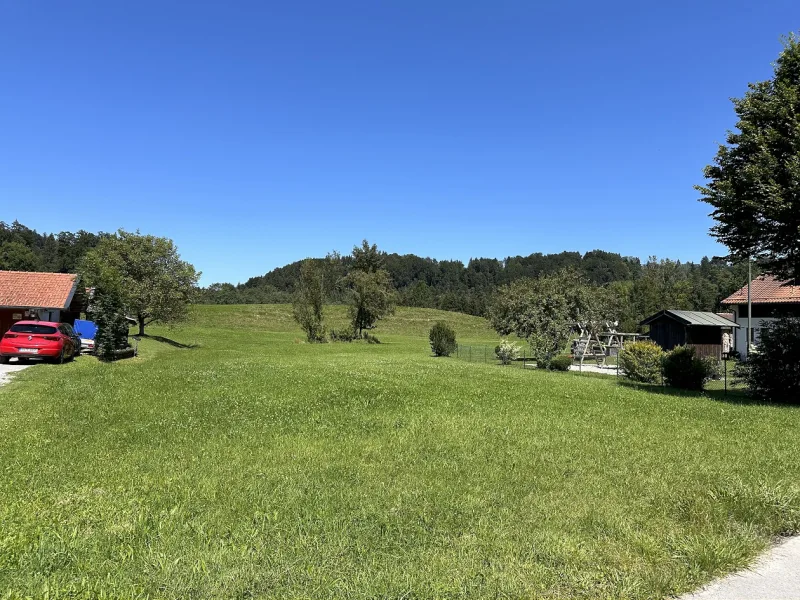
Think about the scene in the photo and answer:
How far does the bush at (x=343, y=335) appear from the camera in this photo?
51.5 meters

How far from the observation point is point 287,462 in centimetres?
717

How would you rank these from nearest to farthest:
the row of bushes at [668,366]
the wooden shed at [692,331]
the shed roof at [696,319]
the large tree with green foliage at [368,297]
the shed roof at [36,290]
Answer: the row of bushes at [668,366] → the shed roof at [36,290] → the shed roof at [696,319] → the wooden shed at [692,331] → the large tree with green foliage at [368,297]

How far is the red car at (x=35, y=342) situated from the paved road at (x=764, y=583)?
75.9ft

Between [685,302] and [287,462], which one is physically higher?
[685,302]

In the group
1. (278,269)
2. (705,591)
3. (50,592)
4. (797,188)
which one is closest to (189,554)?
(50,592)

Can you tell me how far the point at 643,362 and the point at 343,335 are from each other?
33951mm

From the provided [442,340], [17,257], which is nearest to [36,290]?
[442,340]

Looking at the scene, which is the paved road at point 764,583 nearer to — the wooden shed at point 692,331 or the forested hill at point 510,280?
the wooden shed at point 692,331

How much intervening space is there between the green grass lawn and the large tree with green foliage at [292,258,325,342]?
3679 centimetres

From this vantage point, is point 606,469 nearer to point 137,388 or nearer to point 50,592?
point 50,592

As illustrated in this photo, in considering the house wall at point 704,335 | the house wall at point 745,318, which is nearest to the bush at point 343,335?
the house wall at point 704,335

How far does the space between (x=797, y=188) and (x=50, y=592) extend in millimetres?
15192

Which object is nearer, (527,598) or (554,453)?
(527,598)

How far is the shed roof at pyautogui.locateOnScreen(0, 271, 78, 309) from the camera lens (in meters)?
30.4
